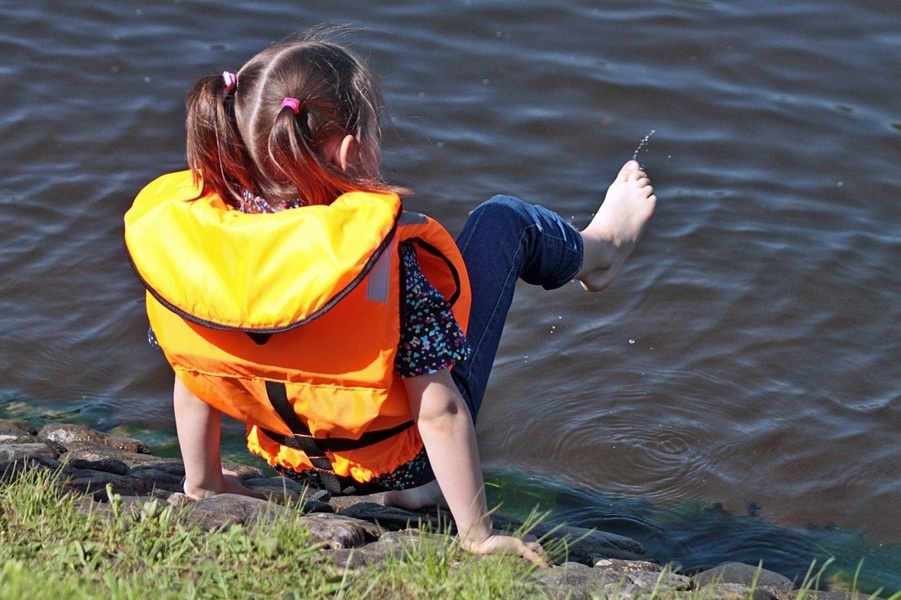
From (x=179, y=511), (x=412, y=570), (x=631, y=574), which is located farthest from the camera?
(x=631, y=574)

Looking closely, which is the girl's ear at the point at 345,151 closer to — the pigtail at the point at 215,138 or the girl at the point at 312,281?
the girl at the point at 312,281

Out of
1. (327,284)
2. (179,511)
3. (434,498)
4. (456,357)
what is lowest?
(434,498)

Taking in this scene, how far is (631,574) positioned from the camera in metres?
2.88

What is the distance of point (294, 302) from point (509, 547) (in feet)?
2.60

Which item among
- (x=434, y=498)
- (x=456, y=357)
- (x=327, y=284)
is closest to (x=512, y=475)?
(x=434, y=498)

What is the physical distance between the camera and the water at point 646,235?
14.2 ft

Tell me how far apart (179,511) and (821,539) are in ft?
7.81

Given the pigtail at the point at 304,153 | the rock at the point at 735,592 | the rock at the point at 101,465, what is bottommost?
the rock at the point at 101,465

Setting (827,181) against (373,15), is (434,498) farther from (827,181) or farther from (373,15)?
(373,15)

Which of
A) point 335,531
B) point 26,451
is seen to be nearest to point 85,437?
point 26,451

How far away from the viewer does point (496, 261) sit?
129 inches

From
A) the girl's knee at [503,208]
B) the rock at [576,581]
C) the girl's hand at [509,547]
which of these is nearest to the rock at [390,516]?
the girl's hand at [509,547]

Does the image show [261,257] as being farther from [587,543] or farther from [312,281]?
[587,543]

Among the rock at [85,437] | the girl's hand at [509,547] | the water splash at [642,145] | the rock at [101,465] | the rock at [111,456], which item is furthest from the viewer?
the water splash at [642,145]
